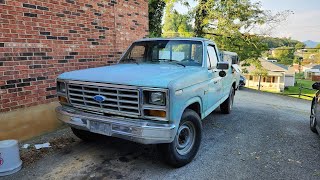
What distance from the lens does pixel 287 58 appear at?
53.1 metres

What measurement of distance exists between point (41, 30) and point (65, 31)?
551 millimetres

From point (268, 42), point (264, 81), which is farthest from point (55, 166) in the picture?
point (264, 81)

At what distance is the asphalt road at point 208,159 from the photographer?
3.38 metres

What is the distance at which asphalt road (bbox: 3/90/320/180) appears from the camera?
3.38 metres

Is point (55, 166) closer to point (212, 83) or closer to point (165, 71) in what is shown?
point (165, 71)

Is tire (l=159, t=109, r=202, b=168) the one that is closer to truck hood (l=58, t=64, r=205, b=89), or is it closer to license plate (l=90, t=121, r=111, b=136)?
truck hood (l=58, t=64, r=205, b=89)

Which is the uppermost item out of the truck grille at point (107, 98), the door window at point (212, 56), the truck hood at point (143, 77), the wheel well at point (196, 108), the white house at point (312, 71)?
the door window at point (212, 56)

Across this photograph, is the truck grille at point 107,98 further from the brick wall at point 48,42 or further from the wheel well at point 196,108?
the brick wall at point 48,42

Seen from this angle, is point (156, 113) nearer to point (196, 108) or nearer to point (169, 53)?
point (196, 108)

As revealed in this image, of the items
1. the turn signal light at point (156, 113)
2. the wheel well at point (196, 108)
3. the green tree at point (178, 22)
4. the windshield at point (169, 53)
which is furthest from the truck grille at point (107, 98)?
the green tree at point (178, 22)

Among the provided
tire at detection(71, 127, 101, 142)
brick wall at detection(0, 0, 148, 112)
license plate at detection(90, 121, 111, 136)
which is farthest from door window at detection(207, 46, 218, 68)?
brick wall at detection(0, 0, 148, 112)

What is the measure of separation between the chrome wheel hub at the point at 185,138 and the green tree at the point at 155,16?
803cm

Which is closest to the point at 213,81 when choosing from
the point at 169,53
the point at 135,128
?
the point at 169,53

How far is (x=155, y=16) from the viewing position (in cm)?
1160
